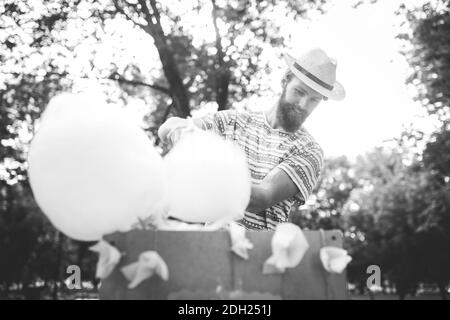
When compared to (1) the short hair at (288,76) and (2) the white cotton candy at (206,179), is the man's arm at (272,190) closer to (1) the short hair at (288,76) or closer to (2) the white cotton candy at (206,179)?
(2) the white cotton candy at (206,179)

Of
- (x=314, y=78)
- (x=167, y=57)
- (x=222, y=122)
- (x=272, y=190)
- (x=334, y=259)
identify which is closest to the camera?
(x=334, y=259)

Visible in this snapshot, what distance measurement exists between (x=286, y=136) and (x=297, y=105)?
19 cm

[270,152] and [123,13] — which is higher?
[123,13]

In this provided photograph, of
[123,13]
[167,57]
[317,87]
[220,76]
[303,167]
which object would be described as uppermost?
[123,13]

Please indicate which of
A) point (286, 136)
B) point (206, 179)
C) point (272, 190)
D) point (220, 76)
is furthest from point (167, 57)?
point (206, 179)

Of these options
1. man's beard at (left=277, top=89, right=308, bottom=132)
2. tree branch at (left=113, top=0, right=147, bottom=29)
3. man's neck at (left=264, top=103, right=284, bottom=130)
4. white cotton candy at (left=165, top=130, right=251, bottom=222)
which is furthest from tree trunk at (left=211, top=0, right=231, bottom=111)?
white cotton candy at (left=165, top=130, right=251, bottom=222)

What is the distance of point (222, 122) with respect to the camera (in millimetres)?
2689

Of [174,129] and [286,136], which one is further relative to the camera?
[286,136]

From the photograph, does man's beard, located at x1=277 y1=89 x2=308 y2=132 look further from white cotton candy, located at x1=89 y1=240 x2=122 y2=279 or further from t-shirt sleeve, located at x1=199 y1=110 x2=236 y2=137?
white cotton candy, located at x1=89 y1=240 x2=122 y2=279

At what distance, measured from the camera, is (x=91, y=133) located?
4.74ft

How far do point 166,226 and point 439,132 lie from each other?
14362mm

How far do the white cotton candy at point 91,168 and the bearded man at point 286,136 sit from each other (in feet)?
2.53

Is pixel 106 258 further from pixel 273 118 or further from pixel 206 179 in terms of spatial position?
pixel 273 118
